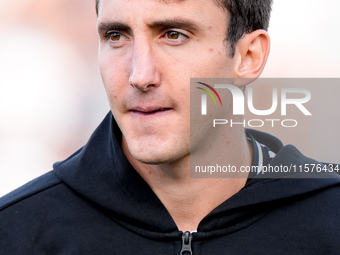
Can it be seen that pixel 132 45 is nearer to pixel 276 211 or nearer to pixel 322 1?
pixel 276 211

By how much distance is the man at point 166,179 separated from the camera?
2537 mm

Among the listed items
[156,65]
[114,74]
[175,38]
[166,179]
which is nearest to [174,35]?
[175,38]

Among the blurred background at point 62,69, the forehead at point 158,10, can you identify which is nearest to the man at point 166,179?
the forehead at point 158,10

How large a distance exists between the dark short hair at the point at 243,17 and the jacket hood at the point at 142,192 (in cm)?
49

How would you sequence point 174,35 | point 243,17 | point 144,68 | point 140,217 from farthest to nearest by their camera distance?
point 243,17 → point 140,217 → point 174,35 → point 144,68

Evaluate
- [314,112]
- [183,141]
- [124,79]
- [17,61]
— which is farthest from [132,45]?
[17,61]

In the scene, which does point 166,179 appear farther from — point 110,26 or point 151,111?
point 110,26

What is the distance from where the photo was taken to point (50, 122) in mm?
6840

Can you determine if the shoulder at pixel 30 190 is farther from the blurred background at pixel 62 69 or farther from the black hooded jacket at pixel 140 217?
the blurred background at pixel 62 69

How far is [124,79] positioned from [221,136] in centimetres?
46

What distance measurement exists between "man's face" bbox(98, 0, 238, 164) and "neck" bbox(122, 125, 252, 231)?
5.6 inches

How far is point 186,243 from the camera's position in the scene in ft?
8.60

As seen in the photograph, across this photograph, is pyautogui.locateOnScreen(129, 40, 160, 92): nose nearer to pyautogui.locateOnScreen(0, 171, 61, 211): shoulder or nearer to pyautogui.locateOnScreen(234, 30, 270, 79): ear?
pyautogui.locateOnScreen(234, 30, 270, 79): ear

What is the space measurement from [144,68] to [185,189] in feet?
1.72
